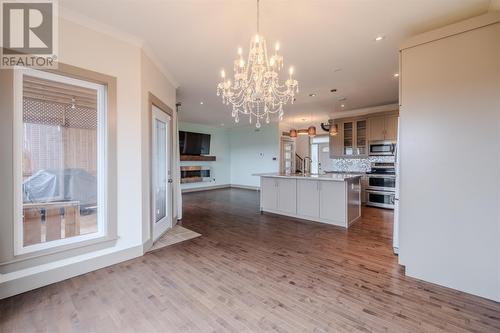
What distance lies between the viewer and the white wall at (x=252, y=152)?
356 inches

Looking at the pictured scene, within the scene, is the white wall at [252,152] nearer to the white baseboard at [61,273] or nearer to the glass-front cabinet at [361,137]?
the glass-front cabinet at [361,137]

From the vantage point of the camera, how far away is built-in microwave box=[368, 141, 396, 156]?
5.87 m

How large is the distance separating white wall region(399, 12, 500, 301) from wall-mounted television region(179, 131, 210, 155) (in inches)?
287

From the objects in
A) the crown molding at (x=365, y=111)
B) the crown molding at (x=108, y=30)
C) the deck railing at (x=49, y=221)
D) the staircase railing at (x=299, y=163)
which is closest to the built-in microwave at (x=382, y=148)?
the crown molding at (x=365, y=111)

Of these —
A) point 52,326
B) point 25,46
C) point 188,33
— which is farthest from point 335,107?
point 52,326

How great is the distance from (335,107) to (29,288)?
7.08 m

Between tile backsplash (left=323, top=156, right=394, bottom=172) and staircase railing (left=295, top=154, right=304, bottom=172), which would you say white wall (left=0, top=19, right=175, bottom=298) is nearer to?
tile backsplash (left=323, top=156, right=394, bottom=172)

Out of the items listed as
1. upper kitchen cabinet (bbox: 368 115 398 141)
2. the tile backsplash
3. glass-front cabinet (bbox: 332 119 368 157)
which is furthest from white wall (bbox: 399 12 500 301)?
the tile backsplash

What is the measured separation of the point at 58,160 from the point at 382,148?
22.6 ft

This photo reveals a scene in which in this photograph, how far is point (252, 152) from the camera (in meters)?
9.73

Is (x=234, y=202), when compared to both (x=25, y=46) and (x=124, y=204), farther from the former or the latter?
(x=25, y=46)

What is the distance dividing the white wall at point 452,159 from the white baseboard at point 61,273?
11.3ft

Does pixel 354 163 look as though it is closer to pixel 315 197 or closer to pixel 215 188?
pixel 315 197

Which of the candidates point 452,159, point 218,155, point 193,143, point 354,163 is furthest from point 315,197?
point 218,155
